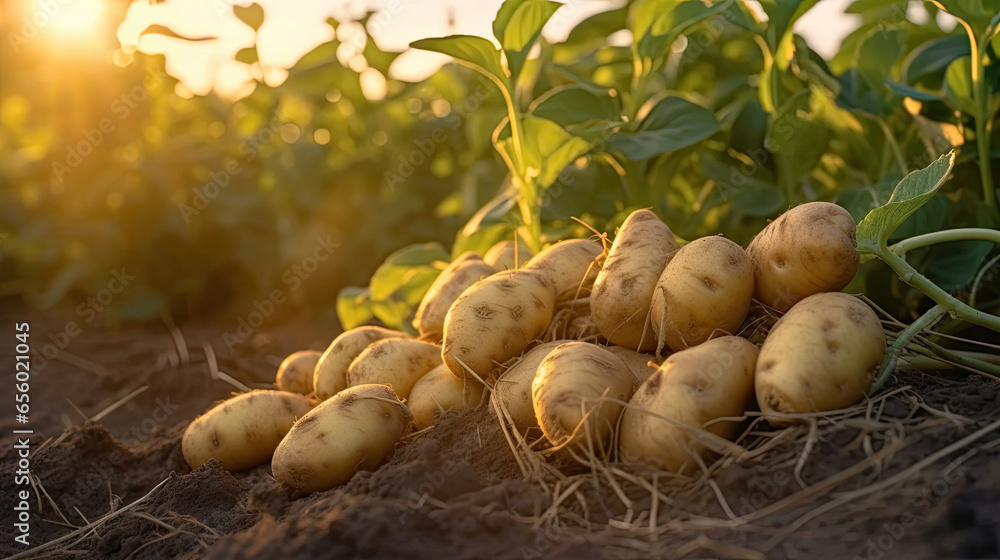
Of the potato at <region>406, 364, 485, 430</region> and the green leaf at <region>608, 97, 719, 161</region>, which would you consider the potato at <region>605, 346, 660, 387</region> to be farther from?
the green leaf at <region>608, 97, 719, 161</region>

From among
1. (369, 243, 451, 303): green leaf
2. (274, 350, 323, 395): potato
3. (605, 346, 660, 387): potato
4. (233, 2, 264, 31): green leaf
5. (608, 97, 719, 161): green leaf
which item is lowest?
(605, 346, 660, 387): potato

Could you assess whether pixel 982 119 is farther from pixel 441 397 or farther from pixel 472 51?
pixel 441 397

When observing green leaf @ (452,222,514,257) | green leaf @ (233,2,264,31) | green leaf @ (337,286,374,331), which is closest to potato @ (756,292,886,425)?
green leaf @ (452,222,514,257)

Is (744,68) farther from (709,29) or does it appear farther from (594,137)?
(594,137)

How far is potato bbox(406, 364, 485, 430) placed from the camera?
78.6 inches

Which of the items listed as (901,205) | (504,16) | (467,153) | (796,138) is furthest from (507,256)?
(467,153)

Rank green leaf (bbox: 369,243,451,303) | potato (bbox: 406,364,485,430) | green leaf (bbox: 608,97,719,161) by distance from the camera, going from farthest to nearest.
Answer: green leaf (bbox: 369,243,451,303) < green leaf (bbox: 608,97,719,161) < potato (bbox: 406,364,485,430)

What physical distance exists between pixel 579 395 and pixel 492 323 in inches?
16.3

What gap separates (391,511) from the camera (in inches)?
52.2

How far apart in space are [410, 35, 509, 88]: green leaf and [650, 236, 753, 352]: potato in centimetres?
95

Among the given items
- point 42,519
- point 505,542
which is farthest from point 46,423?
point 505,542

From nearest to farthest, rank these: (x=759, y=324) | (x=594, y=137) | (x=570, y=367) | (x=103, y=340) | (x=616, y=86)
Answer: (x=570, y=367) → (x=759, y=324) → (x=594, y=137) → (x=616, y=86) → (x=103, y=340)

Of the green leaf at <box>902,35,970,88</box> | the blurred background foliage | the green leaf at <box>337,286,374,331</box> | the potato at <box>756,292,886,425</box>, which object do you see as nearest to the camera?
the potato at <box>756,292,886,425</box>

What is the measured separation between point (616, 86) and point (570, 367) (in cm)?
168
